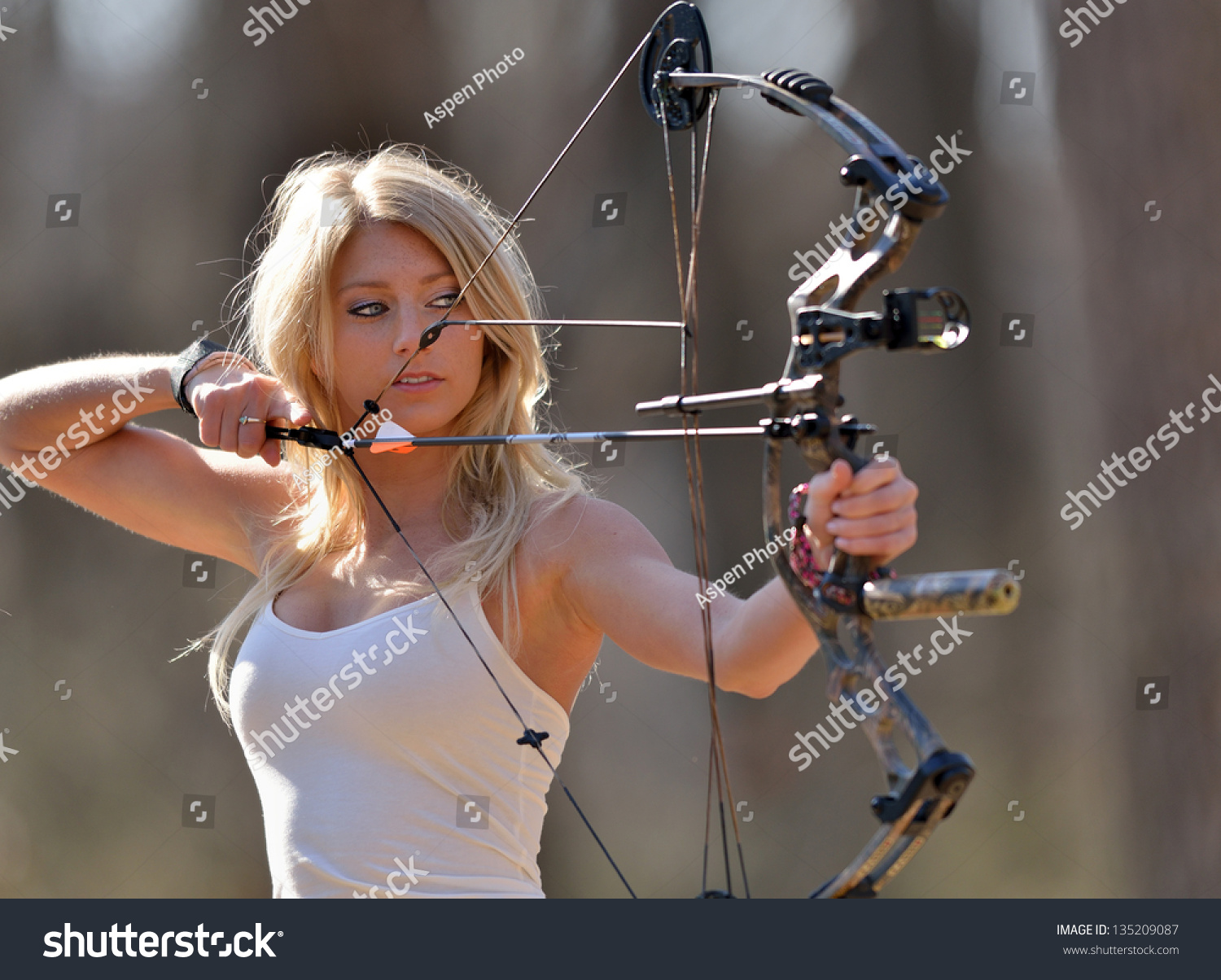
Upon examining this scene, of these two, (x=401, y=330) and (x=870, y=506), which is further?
(x=401, y=330)

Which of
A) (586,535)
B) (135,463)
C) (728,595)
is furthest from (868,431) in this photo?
(135,463)

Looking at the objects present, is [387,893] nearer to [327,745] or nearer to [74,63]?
[327,745]

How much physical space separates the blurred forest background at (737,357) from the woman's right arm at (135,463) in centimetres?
126

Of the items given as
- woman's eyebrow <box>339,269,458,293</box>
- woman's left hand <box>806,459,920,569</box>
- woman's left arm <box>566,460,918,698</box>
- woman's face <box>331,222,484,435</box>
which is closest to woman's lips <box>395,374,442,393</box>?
woman's face <box>331,222,484,435</box>

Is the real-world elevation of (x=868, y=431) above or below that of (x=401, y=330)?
below

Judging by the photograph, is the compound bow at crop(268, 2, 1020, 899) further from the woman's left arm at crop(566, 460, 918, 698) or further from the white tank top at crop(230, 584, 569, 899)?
the white tank top at crop(230, 584, 569, 899)

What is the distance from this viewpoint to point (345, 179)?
1447mm

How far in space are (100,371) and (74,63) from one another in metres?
1.97

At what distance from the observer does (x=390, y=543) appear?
1387mm

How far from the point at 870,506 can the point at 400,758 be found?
0.67 meters

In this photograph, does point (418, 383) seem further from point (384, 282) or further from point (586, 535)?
point (586, 535)

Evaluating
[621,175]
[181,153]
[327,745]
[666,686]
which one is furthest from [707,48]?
[181,153]

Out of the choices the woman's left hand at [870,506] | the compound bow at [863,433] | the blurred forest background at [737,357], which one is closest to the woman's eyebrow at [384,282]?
the compound bow at [863,433]

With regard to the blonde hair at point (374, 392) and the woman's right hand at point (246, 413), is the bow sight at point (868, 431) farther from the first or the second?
the woman's right hand at point (246, 413)
